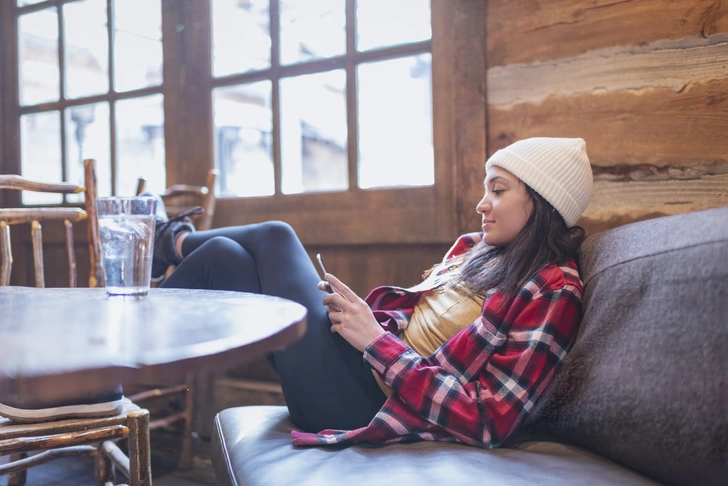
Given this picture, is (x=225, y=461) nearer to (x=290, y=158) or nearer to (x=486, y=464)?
(x=486, y=464)

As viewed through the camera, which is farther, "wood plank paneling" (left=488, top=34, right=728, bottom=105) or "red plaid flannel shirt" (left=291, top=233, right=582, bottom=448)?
"wood plank paneling" (left=488, top=34, right=728, bottom=105)

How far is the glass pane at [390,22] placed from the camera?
1.77 meters

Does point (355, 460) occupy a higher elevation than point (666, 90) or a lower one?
lower

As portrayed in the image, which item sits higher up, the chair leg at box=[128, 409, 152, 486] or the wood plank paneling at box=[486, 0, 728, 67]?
the wood plank paneling at box=[486, 0, 728, 67]

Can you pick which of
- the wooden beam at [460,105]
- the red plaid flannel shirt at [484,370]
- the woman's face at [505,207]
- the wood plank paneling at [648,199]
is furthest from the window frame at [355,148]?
the red plaid flannel shirt at [484,370]

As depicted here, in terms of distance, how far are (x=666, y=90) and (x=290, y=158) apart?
118 cm

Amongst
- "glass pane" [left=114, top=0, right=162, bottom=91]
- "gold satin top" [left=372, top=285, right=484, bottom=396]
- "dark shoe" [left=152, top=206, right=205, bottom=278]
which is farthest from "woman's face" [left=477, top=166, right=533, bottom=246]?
"glass pane" [left=114, top=0, right=162, bottom=91]

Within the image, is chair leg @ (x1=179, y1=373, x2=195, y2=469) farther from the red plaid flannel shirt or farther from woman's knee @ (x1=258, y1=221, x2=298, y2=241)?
the red plaid flannel shirt

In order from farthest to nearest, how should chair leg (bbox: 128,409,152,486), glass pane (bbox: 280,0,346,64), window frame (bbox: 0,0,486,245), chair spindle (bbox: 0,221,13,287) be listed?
glass pane (bbox: 280,0,346,64), window frame (bbox: 0,0,486,245), chair spindle (bbox: 0,221,13,287), chair leg (bbox: 128,409,152,486)

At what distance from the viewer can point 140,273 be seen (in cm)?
86

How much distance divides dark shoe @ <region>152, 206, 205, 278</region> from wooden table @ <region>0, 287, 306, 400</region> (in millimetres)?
833

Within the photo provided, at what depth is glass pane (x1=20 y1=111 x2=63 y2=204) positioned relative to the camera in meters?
2.56

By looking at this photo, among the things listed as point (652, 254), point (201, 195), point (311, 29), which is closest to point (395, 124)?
point (311, 29)

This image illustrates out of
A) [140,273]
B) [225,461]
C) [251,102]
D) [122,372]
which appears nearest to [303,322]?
[122,372]
